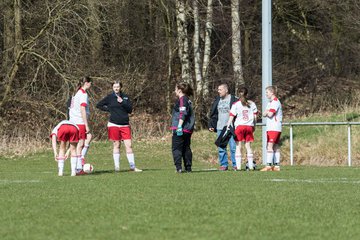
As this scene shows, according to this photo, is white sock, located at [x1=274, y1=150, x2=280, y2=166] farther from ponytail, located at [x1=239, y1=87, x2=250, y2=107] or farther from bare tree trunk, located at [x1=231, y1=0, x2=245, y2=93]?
bare tree trunk, located at [x1=231, y1=0, x2=245, y2=93]

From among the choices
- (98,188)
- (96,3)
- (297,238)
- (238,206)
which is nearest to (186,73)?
(96,3)

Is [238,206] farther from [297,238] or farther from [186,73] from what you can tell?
[186,73]

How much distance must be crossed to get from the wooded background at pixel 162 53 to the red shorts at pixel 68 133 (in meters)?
16.6

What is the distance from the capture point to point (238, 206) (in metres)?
10.6

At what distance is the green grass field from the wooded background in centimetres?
1826

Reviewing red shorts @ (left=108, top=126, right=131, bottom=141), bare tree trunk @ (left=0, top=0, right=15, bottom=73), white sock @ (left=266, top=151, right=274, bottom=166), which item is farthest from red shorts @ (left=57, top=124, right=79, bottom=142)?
bare tree trunk @ (left=0, top=0, right=15, bottom=73)

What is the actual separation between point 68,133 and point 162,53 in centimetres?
2657

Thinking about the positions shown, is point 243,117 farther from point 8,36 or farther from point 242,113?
point 8,36

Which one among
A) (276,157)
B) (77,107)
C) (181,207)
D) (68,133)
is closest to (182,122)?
(77,107)

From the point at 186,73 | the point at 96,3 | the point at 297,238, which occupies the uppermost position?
the point at 96,3

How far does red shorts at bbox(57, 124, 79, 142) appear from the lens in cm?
1662

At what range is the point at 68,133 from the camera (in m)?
16.7

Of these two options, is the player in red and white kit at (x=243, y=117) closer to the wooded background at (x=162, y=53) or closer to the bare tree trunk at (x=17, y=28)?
the wooded background at (x=162, y=53)

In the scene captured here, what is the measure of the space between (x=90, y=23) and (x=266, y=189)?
2155cm
